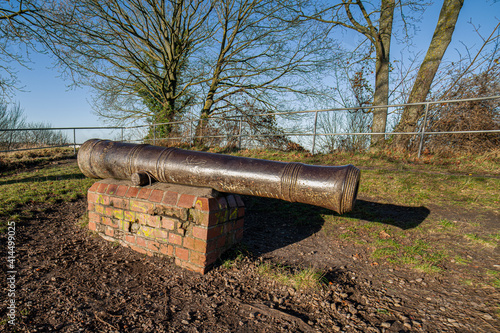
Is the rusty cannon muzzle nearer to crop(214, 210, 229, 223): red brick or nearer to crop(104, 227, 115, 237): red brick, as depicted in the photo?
crop(214, 210, 229, 223): red brick

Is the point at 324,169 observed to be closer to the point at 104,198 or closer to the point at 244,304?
the point at 244,304

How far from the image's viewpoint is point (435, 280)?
2252mm

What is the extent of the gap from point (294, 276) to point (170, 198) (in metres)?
1.37

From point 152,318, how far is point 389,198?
11.3 ft

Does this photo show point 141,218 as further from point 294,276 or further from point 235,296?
point 294,276

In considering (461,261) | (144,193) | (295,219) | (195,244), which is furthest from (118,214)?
(461,261)

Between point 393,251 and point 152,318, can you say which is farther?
point 393,251

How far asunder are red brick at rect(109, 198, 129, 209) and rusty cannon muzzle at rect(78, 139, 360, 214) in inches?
10.1

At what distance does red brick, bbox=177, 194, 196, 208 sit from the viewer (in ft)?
8.16

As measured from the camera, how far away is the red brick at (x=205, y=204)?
240cm

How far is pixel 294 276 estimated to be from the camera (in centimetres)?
229

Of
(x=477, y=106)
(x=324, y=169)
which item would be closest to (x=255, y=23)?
(x=477, y=106)

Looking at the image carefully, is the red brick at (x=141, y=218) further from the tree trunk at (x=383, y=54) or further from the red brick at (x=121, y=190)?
the tree trunk at (x=383, y=54)

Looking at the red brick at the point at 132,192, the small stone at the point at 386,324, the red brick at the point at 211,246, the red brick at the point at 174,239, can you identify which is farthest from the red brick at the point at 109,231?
the small stone at the point at 386,324
